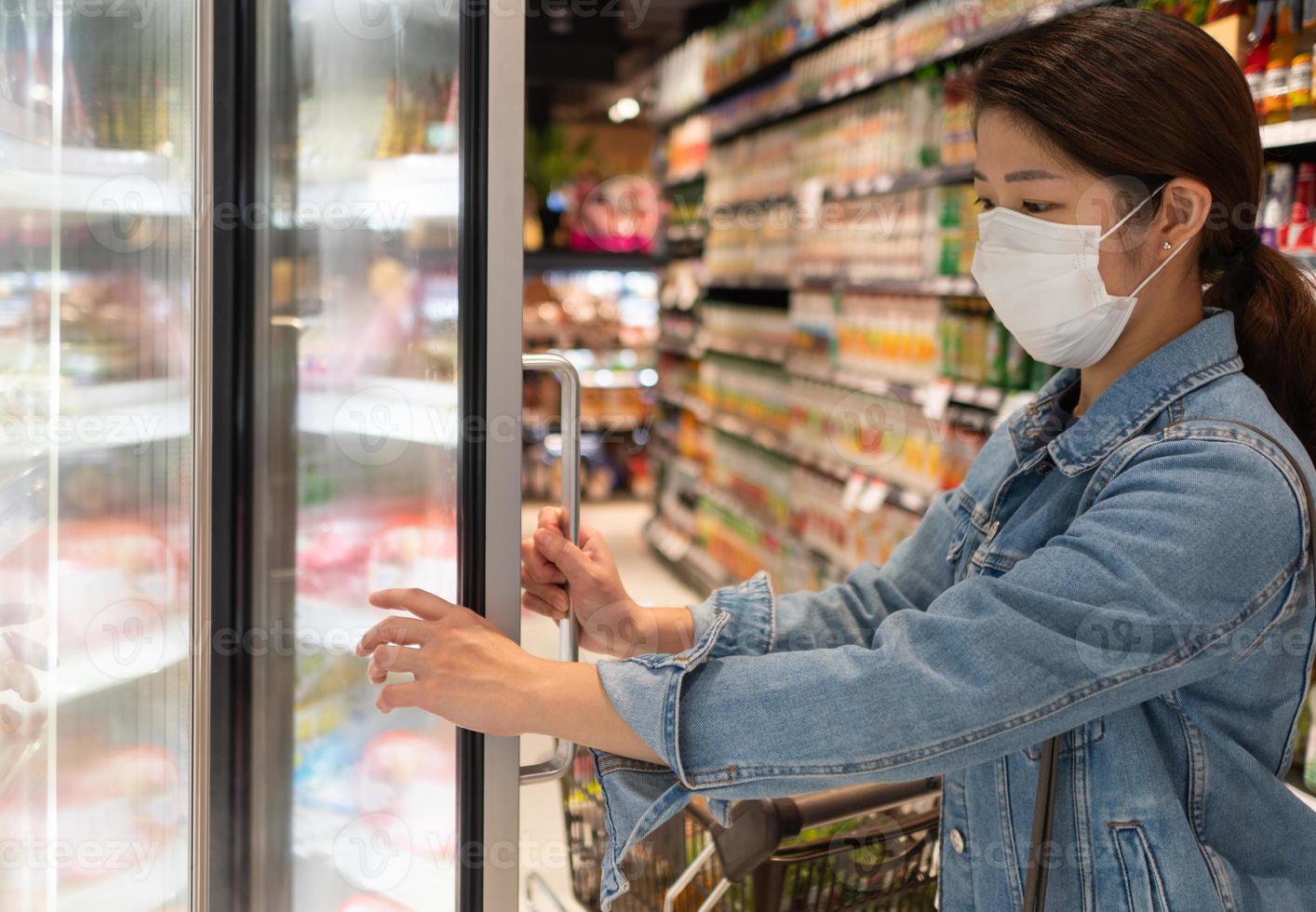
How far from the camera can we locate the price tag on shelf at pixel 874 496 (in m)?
4.61

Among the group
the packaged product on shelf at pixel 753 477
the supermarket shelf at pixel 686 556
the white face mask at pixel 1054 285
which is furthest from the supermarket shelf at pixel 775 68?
the white face mask at pixel 1054 285

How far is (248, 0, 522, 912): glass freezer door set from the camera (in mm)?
1457

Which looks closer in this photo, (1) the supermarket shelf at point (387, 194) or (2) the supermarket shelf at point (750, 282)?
(1) the supermarket shelf at point (387, 194)

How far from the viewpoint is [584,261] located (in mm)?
9133

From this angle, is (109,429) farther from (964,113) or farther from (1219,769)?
(964,113)

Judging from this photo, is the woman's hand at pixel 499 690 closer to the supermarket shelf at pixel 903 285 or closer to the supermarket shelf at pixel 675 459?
the supermarket shelf at pixel 903 285

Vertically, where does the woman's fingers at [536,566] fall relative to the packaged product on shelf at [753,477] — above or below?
above

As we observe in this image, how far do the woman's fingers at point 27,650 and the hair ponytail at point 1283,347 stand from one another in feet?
4.91

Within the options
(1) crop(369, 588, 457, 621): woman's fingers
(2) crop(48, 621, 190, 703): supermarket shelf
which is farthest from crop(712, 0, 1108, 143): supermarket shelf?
(2) crop(48, 621, 190, 703): supermarket shelf

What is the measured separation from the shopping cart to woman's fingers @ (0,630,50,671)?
957 millimetres

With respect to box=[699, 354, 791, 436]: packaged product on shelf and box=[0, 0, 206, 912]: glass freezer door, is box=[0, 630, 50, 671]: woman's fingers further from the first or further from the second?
box=[699, 354, 791, 436]: packaged product on shelf

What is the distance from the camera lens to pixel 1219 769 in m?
1.24

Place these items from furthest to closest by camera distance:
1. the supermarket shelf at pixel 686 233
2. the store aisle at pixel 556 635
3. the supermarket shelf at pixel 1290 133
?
the supermarket shelf at pixel 686 233 < the store aisle at pixel 556 635 < the supermarket shelf at pixel 1290 133

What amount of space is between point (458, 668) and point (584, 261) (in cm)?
816
